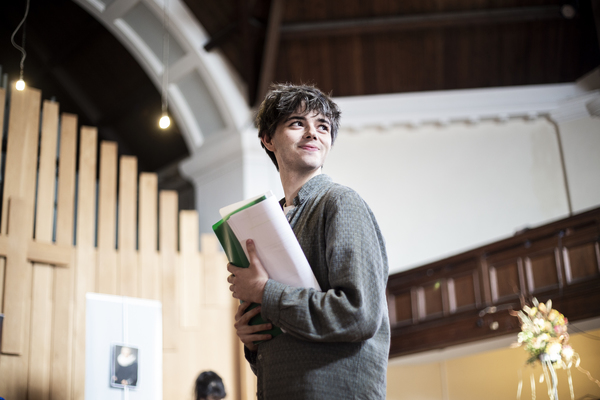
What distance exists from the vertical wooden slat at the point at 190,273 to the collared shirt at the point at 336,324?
5.74 metres

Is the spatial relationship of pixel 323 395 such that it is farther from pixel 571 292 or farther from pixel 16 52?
pixel 16 52

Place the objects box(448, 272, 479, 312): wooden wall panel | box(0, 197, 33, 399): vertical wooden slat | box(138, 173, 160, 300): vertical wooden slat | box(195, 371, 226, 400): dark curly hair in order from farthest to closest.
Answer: box(448, 272, 479, 312): wooden wall panel, box(138, 173, 160, 300): vertical wooden slat, box(0, 197, 33, 399): vertical wooden slat, box(195, 371, 226, 400): dark curly hair

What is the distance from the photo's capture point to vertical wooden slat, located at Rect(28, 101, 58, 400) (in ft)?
20.0

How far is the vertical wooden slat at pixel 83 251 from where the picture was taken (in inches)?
250

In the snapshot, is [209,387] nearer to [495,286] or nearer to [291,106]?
[495,286]

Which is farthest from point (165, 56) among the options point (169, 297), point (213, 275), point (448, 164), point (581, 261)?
point (581, 261)

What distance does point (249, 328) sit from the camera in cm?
166

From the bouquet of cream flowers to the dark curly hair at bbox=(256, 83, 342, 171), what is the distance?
510 centimetres

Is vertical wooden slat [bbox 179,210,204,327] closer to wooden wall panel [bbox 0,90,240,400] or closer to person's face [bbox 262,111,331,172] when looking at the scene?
wooden wall panel [bbox 0,90,240,400]

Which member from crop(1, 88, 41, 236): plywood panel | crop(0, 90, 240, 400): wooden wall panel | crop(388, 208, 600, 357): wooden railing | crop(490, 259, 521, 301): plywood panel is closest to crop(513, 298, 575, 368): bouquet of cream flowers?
crop(388, 208, 600, 357): wooden railing

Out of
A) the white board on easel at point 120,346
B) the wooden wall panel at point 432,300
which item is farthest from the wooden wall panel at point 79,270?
the wooden wall panel at point 432,300

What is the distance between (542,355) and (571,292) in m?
0.81

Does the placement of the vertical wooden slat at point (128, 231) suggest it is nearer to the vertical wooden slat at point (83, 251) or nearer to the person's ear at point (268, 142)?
the vertical wooden slat at point (83, 251)

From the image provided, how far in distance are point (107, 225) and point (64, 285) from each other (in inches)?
33.6
